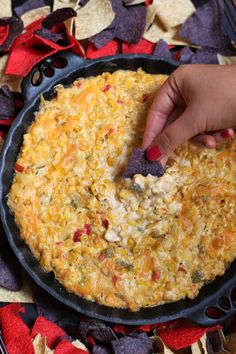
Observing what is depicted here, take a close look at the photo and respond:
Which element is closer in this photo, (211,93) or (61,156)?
(211,93)

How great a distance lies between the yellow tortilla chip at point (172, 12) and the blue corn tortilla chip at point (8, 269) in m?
1.16

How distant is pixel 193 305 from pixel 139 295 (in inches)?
8.0

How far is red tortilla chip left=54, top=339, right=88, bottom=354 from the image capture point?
202cm

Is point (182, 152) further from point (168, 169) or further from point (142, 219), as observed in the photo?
point (142, 219)

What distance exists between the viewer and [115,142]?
2.08 meters

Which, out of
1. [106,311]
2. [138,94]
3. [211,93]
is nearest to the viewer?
[211,93]

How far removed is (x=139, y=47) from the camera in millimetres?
2457

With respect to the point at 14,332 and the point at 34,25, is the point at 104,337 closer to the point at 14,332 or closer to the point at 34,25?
the point at 14,332

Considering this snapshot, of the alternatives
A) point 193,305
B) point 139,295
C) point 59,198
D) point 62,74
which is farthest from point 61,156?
point 193,305

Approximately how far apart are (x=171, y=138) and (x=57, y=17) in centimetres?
74

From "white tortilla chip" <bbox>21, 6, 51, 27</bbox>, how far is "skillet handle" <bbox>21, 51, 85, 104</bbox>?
12.6 inches

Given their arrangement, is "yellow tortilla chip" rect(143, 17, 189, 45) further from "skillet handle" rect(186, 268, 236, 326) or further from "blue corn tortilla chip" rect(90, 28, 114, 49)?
"skillet handle" rect(186, 268, 236, 326)

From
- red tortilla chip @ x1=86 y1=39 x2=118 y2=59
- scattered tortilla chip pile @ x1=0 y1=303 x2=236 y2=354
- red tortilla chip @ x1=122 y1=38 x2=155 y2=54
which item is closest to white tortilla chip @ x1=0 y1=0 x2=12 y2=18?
red tortilla chip @ x1=86 y1=39 x2=118 y2=59

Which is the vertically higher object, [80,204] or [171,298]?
[80,204]
